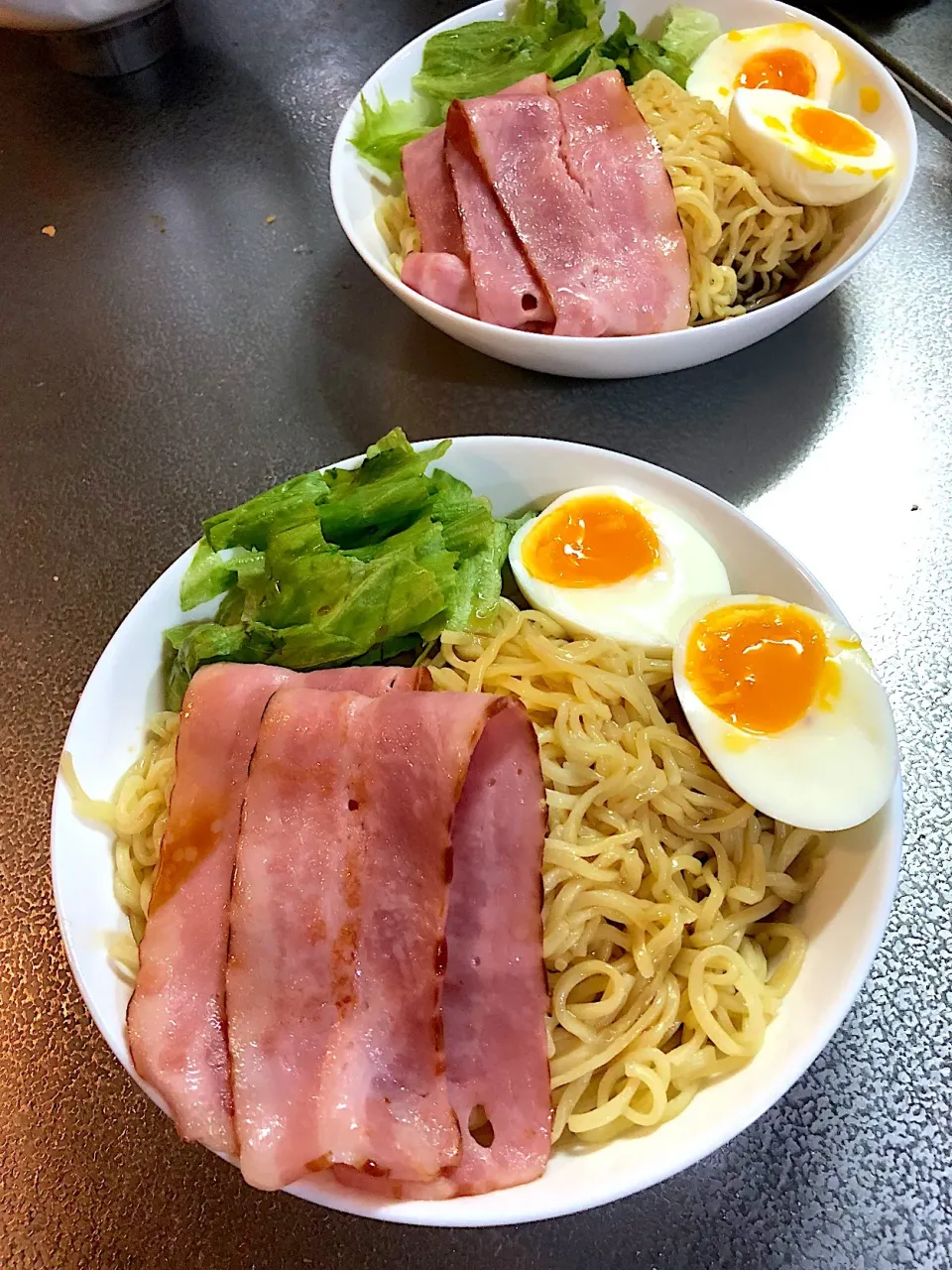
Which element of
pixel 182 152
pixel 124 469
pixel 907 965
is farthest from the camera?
pixel 182 152

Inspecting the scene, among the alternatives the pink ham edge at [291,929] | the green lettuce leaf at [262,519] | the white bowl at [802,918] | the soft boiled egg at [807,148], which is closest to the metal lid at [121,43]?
the soft boiled egg at [807,148]

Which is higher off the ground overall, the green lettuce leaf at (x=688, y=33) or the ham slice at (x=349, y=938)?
the green lettuce leaf at (x=688, y=33)

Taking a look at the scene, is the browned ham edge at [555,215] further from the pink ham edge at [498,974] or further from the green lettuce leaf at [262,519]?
the pink ham edge at [498,974]

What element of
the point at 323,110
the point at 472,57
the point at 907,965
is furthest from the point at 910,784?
the point at 323,110

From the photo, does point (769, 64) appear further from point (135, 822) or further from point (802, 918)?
point (135, 822)

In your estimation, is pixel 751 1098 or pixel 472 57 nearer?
pixel 751 1098

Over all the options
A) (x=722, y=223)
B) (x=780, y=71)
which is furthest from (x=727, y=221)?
(x=780, y=71)

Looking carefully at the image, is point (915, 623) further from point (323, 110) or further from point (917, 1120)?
point (323, 110)

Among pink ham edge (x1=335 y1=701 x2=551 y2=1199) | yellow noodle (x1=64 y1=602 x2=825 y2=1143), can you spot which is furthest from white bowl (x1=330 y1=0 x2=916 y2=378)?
pink ham edge (x1=335 y1=701 x2=551 y2=1199)
